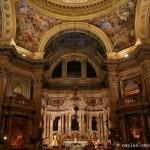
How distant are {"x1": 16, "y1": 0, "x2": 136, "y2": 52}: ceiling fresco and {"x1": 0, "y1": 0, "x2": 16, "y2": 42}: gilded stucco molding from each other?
0.79 m

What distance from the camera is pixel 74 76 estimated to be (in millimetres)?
26703

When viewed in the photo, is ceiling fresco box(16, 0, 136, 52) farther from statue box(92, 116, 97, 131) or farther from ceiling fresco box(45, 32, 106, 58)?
statue box(92, 116, 97, 131)

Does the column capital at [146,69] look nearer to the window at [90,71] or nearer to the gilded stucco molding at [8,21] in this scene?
the window at [90,71]

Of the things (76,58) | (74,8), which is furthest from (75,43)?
(74,8)

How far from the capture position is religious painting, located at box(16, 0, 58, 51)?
19.8 m

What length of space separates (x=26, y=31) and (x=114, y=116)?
10.8m

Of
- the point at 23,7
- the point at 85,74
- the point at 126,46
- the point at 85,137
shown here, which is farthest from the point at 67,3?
the point at 85,137

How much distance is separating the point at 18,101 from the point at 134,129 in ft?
29.8

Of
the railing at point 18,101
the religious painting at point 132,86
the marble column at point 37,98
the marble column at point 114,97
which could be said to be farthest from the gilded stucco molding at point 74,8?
the railing at point 18,101

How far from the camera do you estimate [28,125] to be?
57.3 ft

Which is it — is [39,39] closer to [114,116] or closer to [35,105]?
[35,105]

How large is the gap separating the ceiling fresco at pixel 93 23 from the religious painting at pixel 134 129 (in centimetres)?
670

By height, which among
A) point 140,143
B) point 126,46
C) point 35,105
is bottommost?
point 140,143

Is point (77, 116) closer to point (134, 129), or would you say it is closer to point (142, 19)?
point (134, 129)
